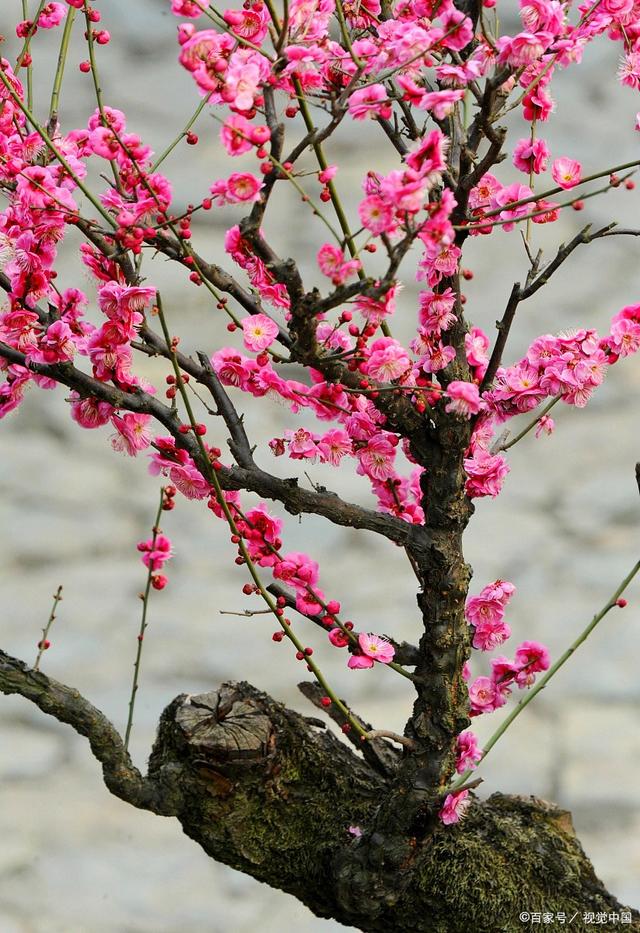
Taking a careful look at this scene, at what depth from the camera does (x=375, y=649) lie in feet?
3.49

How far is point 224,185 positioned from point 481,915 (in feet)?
2.69

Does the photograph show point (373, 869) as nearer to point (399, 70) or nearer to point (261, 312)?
point (261, 312)

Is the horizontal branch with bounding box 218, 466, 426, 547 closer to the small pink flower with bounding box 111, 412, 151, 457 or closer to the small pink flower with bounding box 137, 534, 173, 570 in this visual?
the small pink flower with bounding box 111, 412, 151, 457

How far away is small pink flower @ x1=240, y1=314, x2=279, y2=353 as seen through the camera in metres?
0.96

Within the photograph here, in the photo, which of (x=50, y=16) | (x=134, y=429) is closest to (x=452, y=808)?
(x=134, y=429)

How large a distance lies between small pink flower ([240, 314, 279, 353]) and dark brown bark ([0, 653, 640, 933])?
1.35 feet

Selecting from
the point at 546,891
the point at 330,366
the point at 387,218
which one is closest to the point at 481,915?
the point at 546,891

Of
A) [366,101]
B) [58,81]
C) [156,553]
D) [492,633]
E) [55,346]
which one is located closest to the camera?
[366,101]

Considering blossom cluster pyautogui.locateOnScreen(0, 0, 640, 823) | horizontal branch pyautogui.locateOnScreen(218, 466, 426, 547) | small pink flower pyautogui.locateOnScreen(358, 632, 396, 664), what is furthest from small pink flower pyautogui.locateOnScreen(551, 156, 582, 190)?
small pink flower pyautogui.locateOnScreen(358, 632, 396, 664)

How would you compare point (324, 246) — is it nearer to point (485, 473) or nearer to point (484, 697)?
point (485, 473)

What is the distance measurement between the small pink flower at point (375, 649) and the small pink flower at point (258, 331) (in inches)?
11.6

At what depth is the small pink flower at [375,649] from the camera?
1059mm

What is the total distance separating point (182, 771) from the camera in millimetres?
1181

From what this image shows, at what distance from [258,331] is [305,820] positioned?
0.56 metres
